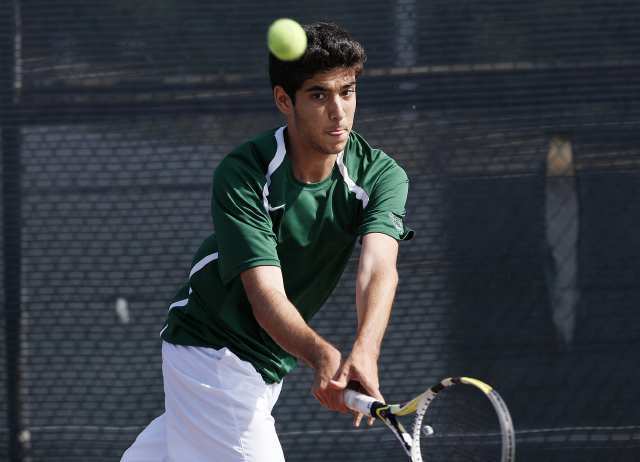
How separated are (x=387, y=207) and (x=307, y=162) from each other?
9.0 inches

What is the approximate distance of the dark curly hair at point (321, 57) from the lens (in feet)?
7.64

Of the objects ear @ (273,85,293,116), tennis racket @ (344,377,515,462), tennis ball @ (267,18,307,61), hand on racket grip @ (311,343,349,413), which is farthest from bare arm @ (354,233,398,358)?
tennis racket @ (344,377,515,462)

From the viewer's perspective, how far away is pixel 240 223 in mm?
2354

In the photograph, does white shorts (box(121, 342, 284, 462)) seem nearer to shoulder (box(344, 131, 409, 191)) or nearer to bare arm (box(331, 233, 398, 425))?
bare arm (box(331, 233, 398, 425))

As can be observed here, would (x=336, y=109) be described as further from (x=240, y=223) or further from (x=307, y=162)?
(x=240, y=223)

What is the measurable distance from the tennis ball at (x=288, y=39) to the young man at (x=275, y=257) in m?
0.04

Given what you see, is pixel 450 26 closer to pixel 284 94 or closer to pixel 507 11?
pixel 507 11

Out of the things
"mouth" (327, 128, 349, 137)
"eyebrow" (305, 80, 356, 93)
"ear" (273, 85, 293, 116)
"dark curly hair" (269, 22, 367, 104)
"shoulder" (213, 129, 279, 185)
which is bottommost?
"shoulder" (213, 129, 279, 185)

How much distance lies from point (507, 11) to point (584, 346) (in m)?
1.36

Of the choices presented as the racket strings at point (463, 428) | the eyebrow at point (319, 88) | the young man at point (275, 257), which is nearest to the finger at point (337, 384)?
the young man at point (275, 257)

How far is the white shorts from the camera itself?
248 cm

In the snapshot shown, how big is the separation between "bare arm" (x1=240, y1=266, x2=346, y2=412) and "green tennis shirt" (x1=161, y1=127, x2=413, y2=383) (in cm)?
4

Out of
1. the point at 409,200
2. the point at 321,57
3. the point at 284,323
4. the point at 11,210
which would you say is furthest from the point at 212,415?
the point at 11,210

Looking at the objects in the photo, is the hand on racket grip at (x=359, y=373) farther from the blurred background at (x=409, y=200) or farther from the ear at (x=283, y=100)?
the blurred background at (x=409, y=200)
